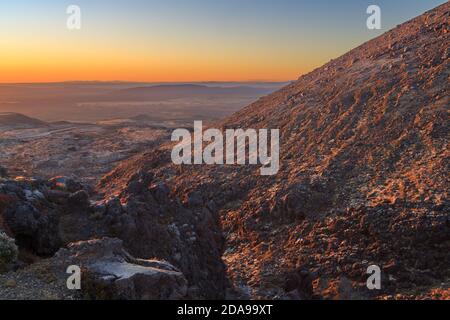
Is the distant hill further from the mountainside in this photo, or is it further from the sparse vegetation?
the sparse vegetation

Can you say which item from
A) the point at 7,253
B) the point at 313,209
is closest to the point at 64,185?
the point at 7,253

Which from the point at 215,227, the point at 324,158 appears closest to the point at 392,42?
the point at 324,158

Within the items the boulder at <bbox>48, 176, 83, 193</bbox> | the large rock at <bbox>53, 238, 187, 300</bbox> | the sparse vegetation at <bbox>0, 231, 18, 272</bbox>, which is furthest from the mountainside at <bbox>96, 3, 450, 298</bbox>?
the sparse vegetation at <bbox>0, 231, 18, 272</bbox>

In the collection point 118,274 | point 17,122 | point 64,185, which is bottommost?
point 118,274

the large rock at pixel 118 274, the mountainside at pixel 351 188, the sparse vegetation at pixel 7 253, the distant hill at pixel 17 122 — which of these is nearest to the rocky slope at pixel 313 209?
the mountainside at pixel 351 188

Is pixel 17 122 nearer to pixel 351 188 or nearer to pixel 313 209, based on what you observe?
pixel 313 209
